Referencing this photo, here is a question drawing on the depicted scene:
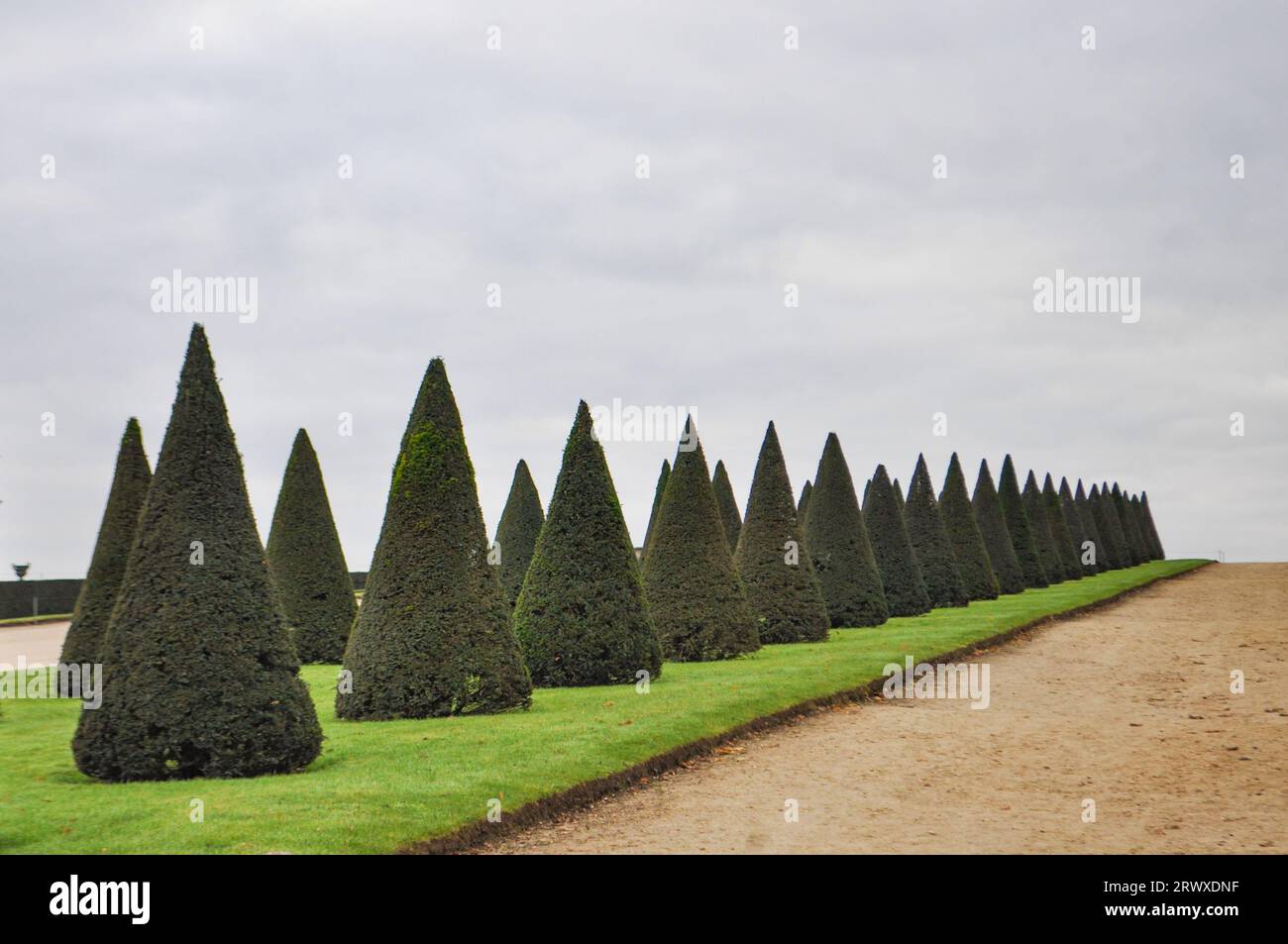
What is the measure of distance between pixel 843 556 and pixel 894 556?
3807 mm

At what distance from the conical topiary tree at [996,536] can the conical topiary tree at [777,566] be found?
17.7 metres

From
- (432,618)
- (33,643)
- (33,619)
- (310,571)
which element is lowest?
(33,643)

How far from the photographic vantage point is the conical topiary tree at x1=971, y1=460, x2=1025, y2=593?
141 ft

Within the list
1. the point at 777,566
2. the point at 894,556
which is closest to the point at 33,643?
the point at 777,566

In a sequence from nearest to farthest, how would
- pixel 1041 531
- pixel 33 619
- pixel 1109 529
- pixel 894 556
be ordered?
pixel 894 556
pixel 33 619
pixel 1041 531
pixel 1109 529

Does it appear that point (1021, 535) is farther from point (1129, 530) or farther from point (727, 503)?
point (1129, 530)

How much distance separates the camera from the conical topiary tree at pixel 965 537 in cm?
Result: 3878

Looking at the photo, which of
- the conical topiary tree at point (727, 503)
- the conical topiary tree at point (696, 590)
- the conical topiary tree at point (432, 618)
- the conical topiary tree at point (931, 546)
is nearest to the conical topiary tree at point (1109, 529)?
the conical topiary tree at point (931, 546)

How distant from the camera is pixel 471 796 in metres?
10.7

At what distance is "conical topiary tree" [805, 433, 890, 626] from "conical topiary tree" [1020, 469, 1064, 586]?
20470 millimetres

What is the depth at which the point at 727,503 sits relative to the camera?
124 feet
